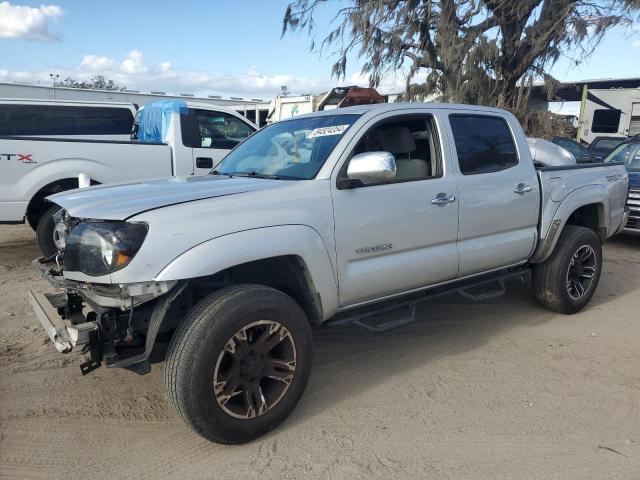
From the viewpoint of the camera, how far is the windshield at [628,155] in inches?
359

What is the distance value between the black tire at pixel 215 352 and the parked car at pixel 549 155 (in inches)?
162

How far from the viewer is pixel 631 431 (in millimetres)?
3104

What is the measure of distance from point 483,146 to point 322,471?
2.86 meters

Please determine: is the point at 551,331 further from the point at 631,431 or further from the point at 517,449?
the point at 517,449

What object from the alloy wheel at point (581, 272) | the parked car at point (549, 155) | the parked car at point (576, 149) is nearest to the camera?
the alloy wheel at point (581, 272)

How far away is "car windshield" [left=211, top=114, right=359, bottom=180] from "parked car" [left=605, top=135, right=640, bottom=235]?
17.7 feet

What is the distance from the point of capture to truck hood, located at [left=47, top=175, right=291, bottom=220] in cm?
278

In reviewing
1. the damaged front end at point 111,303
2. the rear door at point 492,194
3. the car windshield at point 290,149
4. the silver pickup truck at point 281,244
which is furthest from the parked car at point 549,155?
the damaged front end at point 111,303

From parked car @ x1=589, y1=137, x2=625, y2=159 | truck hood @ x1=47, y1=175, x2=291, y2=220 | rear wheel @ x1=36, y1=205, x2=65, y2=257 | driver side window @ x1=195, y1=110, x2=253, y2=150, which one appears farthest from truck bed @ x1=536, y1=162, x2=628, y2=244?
parked car @ x1=589, y1=137, x2=625, y2=159

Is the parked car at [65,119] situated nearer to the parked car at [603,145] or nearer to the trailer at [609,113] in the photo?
the parked car at [603,145]

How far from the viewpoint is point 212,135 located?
810 cm

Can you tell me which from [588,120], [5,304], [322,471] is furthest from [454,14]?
[322,471]

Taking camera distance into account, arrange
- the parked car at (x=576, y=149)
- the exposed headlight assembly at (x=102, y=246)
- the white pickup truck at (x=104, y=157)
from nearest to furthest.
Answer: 1. the exposed headlight assembly at (x=102, y=246)
2. the white pickup truck at (x=104, y=157)
3. the parked car at (x=576, y=149)

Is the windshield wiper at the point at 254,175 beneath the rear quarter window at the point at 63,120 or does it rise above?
beneath
